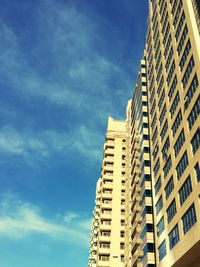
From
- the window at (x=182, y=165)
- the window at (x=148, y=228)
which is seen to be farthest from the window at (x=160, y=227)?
the window at (x=182, y=165)

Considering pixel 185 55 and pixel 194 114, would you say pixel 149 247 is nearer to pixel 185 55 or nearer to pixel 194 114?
pixel 194 114

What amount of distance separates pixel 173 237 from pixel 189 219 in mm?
5339

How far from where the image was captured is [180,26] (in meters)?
44.0

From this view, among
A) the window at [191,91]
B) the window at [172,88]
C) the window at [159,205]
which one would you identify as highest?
the window at [172,88]

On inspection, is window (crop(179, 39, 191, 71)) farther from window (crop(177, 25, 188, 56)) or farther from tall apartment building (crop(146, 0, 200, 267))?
window (crop(177, 25, 188, 56))

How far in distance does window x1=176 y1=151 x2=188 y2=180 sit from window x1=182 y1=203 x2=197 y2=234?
5407 mm

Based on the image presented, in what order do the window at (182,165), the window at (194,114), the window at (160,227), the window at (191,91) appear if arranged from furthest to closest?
the window at (160,227) → the window at (182,165) → the window at (191,91) → the window at (194,114)

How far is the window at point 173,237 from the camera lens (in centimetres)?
3490

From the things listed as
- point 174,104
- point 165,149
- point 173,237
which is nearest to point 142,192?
point 165,149

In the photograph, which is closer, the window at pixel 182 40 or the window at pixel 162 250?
the window at pixel 162 250

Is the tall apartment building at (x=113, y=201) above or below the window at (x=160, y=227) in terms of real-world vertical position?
above

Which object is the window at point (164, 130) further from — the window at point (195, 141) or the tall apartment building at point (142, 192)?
the window at point (195, 141)

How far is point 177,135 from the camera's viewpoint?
39344mm

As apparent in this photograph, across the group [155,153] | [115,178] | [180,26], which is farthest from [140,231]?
[180,26]
